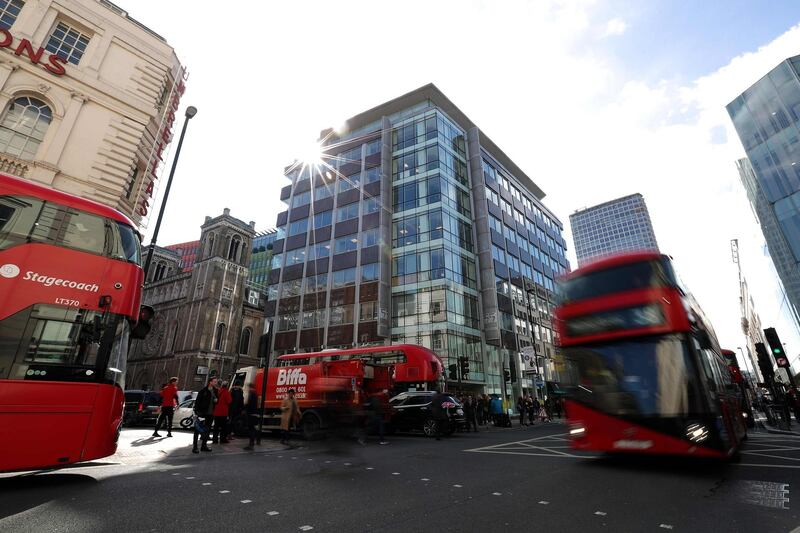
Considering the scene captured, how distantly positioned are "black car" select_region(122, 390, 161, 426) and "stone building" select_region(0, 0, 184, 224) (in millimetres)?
9874

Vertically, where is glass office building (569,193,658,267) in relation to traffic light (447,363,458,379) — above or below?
above

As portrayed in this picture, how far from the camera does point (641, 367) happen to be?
23.2 feet

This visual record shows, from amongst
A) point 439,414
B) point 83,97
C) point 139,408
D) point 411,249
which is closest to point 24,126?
point 83,97

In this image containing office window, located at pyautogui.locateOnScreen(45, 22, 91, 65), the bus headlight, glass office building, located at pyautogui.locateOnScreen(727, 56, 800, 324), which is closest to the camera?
the bus headlight

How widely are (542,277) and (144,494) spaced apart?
49777mm

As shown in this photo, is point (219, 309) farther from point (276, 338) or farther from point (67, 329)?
point (67, 329)

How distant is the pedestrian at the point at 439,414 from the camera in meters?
14.3

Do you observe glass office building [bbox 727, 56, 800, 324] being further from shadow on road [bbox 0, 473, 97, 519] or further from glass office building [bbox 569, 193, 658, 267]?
glass office building [bbox 569, 193, 658, 267]

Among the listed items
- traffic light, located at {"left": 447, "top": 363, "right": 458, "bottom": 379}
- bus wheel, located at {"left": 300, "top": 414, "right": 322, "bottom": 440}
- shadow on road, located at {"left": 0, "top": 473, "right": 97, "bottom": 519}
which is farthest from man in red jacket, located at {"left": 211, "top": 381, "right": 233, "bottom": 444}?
traffic light, located at {"left": 447, "top": 363, "right": 458, "bottom": 379}

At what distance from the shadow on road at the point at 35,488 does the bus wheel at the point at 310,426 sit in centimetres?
822

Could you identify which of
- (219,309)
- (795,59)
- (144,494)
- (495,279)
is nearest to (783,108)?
(795,59)

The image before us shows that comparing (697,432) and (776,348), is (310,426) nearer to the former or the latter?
(697,432)

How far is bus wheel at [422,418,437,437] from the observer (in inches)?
588

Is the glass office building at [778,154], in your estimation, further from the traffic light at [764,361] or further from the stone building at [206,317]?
the stone building at [206,317]
